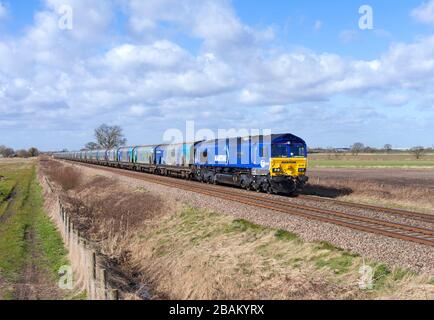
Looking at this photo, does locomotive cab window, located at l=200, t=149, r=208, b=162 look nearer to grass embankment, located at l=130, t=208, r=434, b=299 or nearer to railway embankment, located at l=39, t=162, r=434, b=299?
railway embankment, located at l=39, t=162, r=434, b=299

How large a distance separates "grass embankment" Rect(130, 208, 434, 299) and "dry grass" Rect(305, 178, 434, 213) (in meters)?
10.7

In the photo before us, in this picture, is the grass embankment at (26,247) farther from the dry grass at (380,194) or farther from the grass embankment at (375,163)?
the grass embankment at (375,163)

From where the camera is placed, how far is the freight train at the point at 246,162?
24.8 m

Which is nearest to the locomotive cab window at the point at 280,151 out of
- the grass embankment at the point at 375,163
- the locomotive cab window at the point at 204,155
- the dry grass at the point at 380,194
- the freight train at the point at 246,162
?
the freight train at the point at 246,162

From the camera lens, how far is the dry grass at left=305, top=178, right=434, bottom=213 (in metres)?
22.9

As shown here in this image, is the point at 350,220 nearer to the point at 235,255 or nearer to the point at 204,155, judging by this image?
the point at 235,255

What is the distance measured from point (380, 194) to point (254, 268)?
54.7 feet

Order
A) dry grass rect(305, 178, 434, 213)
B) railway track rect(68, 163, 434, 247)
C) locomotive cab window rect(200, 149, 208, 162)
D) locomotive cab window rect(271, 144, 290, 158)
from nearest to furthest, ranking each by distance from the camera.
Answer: railway track rect(68, 163, 434, 247)
dry grass rect(305, 178, 434, 213)
locomotive cab window rect(271, 144, 290, 158)
locomotive cab window rect(200, 149, 208, 162)

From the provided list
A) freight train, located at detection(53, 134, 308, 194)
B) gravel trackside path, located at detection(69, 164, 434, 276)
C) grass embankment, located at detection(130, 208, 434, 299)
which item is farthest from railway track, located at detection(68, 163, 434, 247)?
freight train, located at detection(53, 134, 308, 194)

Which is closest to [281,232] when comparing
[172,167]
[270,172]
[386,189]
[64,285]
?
[64,285]

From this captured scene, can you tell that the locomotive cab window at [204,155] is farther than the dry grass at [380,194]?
Yes

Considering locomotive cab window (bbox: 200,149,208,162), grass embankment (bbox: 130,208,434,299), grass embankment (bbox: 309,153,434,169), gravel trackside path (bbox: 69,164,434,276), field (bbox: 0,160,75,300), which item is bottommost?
field (bbox: 0,160,75,300)

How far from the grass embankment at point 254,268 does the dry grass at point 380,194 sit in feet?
35.1

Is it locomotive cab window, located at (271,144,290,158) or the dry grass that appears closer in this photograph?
the dry grass
